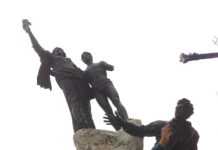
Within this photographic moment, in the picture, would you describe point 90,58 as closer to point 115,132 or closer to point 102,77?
point 102,77

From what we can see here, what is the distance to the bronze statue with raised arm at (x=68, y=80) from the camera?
1005 centimetres

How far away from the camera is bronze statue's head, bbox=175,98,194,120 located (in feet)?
22.7

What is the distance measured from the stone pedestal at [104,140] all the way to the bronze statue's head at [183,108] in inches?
83.2

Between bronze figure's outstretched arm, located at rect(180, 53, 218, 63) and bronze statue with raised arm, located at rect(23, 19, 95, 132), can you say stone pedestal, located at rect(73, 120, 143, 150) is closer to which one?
bronze statue with raised arm, located at rect(23, 19, 95, 132)

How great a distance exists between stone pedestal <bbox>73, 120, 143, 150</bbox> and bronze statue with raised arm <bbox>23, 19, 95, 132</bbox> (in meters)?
0.49

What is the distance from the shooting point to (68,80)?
10.6 m

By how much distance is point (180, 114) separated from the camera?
6941mm

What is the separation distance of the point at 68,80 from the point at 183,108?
13.3 feet

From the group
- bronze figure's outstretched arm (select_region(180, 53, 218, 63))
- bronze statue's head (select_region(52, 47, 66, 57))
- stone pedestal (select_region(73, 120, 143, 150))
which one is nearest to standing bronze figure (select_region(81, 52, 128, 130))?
bronze statue's head (select_region(52, 47, 66, 57))

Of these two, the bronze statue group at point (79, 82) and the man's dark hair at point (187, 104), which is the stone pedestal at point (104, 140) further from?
the man's dark hair at point (187, 104)

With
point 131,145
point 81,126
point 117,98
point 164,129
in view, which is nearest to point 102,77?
point 117,98

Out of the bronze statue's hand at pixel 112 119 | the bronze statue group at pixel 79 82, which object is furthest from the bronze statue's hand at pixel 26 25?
the bronze statue's hand at pixel 112 119

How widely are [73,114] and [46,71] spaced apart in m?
1.43

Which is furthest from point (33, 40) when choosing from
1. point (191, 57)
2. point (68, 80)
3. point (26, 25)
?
point (191, 57)
